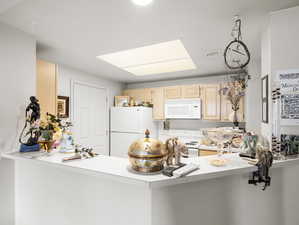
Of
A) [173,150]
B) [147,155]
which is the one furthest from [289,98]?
[147,155]

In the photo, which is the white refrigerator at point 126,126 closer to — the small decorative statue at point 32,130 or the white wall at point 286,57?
the small decorative statue at point 32,130

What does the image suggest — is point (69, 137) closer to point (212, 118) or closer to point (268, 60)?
point (268, 60)

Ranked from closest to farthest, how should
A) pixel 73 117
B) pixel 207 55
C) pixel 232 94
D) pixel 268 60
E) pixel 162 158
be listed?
pixel 162 158
pixel 268 60
pixel 207 55
pixel 232 94
pixel 73 117

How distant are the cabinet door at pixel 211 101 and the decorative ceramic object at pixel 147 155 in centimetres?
250

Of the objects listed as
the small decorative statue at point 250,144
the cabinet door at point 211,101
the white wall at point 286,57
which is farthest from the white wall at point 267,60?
the cabinet door at point 211,101

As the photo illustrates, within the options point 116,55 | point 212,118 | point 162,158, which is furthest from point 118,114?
point 162,158

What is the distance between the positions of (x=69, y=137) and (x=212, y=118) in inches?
101

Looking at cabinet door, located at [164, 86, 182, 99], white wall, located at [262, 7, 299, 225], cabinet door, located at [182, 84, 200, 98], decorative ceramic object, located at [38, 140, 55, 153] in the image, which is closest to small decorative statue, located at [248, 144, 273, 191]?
white wall, located at [262, 7, 299, 225]

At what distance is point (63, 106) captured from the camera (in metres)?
2.92

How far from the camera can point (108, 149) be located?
3883mm

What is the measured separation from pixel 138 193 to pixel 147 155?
0.92 ft

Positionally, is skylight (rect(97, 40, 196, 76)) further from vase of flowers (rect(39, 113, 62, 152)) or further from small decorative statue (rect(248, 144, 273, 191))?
small decorative statue (rect(248, 144, 273, 191))

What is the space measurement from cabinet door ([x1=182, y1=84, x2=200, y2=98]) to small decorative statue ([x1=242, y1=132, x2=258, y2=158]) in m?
2.16

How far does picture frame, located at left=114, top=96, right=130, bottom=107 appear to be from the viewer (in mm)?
3881
